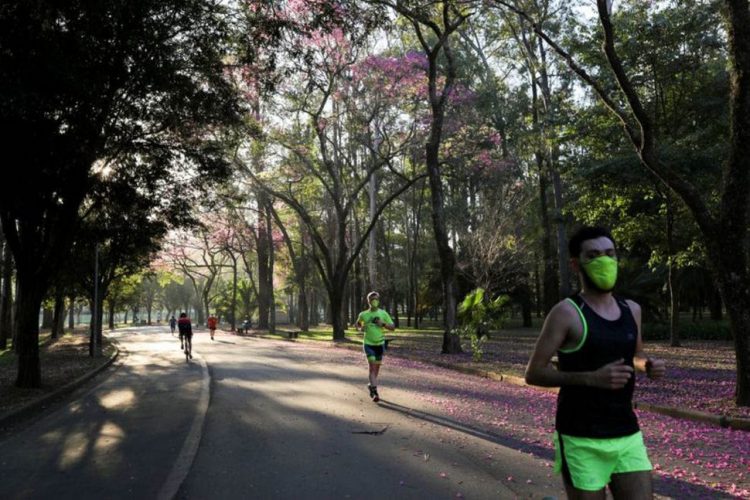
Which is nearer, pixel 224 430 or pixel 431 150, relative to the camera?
pixel 224 430

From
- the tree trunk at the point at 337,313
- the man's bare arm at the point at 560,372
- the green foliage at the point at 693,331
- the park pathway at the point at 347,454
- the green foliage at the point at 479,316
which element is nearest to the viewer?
the man's bare arm at the point at 560,372

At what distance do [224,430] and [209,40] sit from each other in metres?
7.45

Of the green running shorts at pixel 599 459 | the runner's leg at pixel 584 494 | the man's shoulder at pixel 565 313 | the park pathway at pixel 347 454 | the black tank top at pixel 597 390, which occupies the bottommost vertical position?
the park pathway at pixel 347 454

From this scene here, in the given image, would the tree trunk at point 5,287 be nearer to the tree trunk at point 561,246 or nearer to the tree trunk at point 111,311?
the tree trunk at point 111,311

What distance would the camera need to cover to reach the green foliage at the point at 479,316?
17.6 m

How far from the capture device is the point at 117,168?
14.7 metres

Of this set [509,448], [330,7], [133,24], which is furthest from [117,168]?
[509,448]

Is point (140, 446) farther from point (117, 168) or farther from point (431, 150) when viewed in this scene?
point (431, 150)

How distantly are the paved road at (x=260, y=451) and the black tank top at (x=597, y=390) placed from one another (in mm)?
2661

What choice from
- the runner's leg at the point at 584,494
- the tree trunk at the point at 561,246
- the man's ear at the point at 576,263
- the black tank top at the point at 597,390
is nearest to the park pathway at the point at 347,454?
the runner's leg at the point at 584,494

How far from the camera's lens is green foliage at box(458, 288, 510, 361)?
57.8 feet

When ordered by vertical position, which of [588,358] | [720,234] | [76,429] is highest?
[720,234]

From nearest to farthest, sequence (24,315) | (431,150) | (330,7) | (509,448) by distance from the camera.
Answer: (509,448)
(330,7)
(24,315)
(431,150)

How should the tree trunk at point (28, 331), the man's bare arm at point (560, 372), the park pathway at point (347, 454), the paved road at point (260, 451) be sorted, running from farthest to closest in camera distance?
the tree trunk at point (28, 331) < the paved road at point (260, 451) < the park pathway at point (347, 454) < the man's bare arm at point (560, 372)
